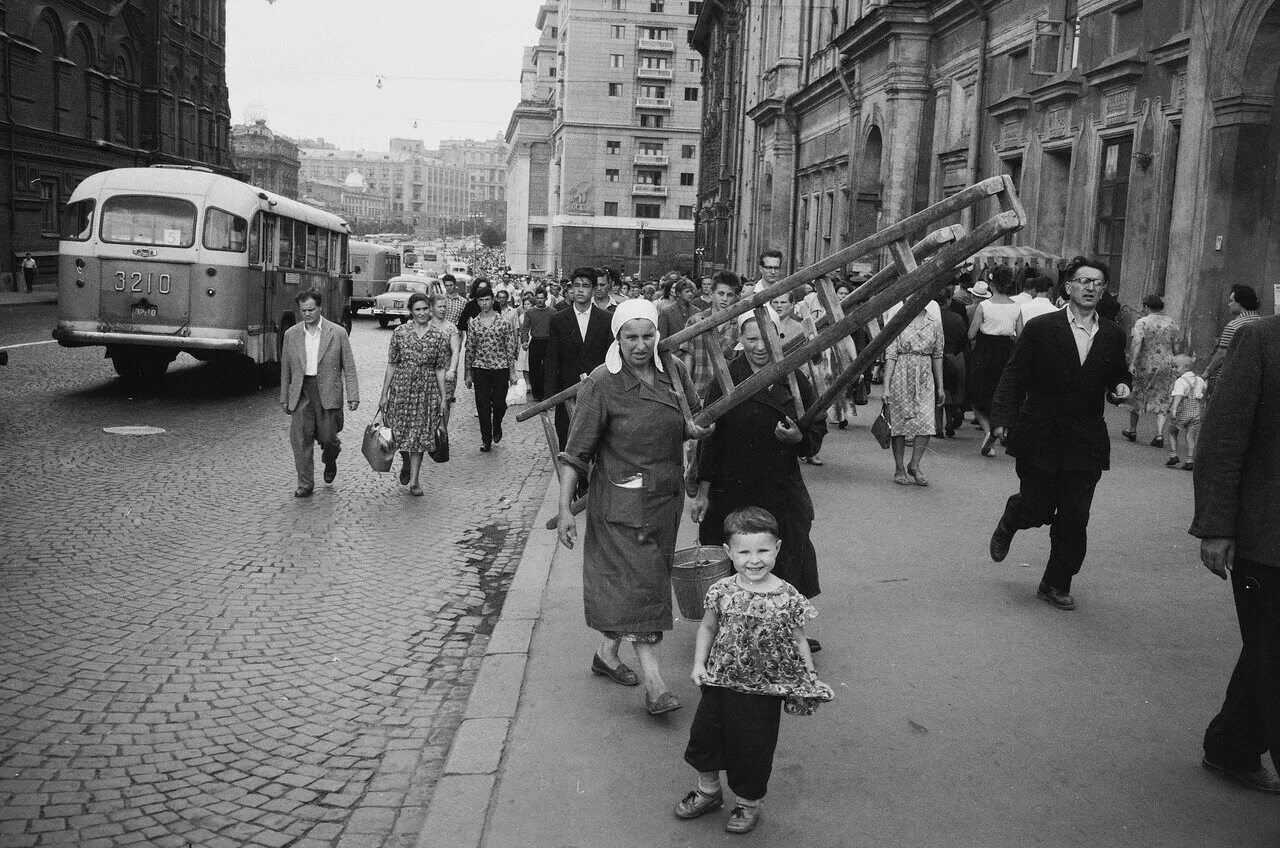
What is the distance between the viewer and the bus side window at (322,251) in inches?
867

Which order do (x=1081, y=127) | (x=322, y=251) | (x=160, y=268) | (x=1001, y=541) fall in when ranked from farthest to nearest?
1. (x=322, y=251)
2. (x=1081, y=127)
3. (x=160, y=268)
4. (x=1001, y=541)

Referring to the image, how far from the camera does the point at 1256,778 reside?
4.41m

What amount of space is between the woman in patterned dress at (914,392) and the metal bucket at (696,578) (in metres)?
5.84

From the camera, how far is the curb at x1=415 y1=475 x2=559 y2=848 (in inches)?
161

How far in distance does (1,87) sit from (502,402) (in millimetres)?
31057

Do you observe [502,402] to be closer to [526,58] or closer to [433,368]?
[433,368]

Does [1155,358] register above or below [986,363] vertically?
above

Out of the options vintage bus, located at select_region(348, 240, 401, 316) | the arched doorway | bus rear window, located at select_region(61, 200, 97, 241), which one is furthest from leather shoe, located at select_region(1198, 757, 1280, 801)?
vintage bus, located at select_region(348, 240, 401, 316)

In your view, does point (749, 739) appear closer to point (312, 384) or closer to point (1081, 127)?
point (312, 384)

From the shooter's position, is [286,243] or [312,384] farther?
[286,243]

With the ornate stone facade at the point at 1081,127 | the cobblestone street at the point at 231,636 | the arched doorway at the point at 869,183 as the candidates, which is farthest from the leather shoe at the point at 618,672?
the arched doorway at the point at 869,183

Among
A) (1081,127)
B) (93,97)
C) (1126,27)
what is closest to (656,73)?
(93,97)

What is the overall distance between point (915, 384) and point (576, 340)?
3137 mm

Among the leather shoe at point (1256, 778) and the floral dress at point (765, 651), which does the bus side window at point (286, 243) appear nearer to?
the floral dress at point (765, 651)
